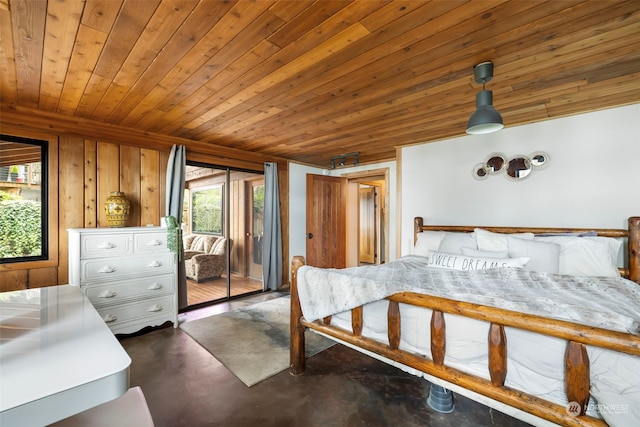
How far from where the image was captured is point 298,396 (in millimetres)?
1969

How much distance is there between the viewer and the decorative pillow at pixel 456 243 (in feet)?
9.50

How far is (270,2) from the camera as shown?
1.37 m

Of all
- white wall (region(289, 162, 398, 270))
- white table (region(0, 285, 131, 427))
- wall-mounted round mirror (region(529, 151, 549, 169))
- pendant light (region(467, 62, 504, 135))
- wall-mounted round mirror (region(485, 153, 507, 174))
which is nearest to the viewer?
white table (region(0, 285, 131, 427))

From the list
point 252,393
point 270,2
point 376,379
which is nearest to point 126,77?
point 270,2

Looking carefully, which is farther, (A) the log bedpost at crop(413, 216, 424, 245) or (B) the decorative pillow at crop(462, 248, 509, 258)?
(A) the log bedpost at crop(413, 216, 424, 245)

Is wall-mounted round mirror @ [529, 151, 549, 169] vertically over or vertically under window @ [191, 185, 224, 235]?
over

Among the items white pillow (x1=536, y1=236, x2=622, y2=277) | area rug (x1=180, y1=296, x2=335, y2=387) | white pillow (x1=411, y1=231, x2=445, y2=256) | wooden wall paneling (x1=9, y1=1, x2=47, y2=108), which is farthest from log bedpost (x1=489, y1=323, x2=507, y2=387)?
wooden wall paneling (x1=9, y1=1, x2=47, y2=108)

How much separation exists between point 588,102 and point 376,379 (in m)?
3.00

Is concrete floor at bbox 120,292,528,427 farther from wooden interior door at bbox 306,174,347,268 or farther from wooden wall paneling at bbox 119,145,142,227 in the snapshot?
wooden interior door at bbox 306,174,347,268

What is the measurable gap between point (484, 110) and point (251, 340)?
277 centimetres

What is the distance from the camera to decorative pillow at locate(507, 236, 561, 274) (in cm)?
236

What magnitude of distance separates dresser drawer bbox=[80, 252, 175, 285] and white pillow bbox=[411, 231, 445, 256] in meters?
2.80

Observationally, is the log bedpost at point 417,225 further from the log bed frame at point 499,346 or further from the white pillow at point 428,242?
the log bed frame at point 499,346

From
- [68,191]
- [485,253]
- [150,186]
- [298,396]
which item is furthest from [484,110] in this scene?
[68,191]
